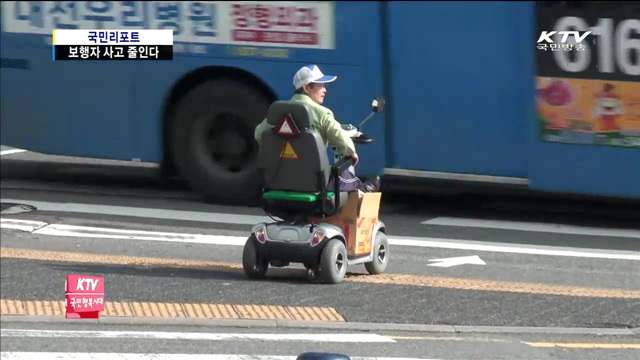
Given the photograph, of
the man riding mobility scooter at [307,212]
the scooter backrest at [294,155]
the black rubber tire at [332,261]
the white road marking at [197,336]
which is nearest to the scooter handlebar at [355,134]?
the man riding mobility scooter at [307,212]

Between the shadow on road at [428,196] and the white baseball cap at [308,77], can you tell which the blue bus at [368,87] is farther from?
the white baseball cap at [308,77]

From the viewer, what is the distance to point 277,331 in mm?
7383

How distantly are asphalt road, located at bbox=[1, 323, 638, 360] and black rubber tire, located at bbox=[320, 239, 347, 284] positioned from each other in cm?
93

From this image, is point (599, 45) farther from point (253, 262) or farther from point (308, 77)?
point (253, 262)

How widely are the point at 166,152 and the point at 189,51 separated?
2.36 meters

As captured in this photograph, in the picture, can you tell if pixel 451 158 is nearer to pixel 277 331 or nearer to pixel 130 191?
pixel 277 331

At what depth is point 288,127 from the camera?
683 centimetres

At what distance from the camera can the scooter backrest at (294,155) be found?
669 cm

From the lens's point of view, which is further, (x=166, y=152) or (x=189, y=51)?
(x=166, y=152)

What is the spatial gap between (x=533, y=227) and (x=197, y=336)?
236 cm

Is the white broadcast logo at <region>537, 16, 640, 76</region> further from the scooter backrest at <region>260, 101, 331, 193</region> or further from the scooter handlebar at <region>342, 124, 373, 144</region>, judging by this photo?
the scooter backrest at <region>260, 101, 331, 193</region>

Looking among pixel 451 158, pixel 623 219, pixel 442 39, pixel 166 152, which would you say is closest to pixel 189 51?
pixel 166 152

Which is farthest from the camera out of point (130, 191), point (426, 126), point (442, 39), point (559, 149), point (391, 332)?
point (130, 191)

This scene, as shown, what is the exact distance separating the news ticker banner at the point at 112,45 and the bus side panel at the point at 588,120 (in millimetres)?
994
